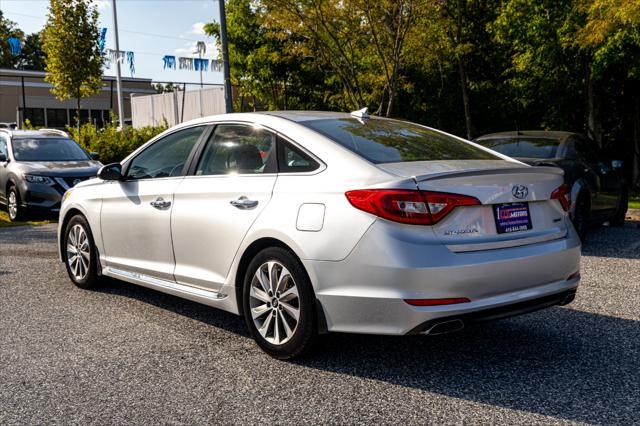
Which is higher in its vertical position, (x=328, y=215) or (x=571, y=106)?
(x=571, y=106)

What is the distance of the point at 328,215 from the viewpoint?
13.4ft

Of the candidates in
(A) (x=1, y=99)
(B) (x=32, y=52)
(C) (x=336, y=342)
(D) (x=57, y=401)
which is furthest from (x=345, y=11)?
(B) (x=32, y=52)

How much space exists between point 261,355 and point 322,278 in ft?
2.94

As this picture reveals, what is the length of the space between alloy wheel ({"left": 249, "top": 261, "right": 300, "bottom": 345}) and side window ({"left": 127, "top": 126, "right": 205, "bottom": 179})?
4.47ft

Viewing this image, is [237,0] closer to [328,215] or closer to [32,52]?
[328,215]

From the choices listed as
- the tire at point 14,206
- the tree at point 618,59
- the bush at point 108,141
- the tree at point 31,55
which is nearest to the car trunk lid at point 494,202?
the tree at point 618,59

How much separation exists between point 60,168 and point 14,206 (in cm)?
117

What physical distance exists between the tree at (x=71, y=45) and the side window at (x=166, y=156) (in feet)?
71.5

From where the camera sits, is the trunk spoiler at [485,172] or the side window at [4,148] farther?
the side window at [4,148]

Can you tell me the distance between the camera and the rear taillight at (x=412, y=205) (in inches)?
152

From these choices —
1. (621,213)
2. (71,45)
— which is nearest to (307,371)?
(621,213)

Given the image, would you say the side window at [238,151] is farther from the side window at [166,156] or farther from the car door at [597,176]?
the car door at [597,176]

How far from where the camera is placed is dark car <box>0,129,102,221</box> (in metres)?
12.9

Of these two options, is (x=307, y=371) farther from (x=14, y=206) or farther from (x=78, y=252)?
(x=14, y=206)
